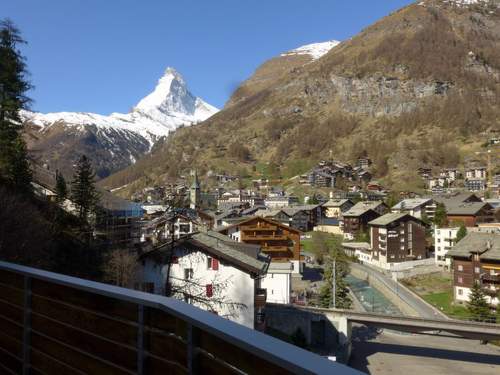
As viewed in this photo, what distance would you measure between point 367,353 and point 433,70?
153 m

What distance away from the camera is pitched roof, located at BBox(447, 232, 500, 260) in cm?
3891

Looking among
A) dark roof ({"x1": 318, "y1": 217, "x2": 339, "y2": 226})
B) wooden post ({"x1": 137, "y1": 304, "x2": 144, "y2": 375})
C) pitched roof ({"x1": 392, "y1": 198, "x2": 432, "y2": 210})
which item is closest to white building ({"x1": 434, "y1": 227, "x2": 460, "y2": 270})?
pitched roof ({"x1": 392, "y1": 198, "x2": 432, "y2": 210})

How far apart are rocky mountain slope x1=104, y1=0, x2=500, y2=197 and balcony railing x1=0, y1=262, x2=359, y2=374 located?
11144 centimetres

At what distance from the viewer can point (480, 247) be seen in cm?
4019

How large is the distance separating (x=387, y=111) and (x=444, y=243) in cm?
11158

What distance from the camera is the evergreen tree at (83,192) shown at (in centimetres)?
2466

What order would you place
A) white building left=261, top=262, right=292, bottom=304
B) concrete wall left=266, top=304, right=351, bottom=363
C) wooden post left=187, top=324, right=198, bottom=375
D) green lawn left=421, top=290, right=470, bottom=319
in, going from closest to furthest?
1. wooden post left=187, top=324, right=198, bottom=375
2. concrete wall left=266, top=304, right=351, bottom=363
3. white building left=261, top=262, right=292, bottom=304
4. green lawn left=421, top=290, right=470, bottom=319

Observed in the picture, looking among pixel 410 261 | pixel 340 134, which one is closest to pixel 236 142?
pixel 340 134

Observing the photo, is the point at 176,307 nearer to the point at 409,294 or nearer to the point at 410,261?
the point at 409,294

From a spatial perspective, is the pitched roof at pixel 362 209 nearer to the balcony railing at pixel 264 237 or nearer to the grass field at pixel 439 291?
the grass field at pixel 439 291

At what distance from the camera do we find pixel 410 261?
53.7 metres

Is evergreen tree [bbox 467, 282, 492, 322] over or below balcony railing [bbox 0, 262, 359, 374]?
below

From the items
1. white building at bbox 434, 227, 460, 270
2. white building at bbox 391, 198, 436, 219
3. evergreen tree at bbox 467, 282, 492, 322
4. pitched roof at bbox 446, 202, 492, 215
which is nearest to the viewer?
evergreen tree at bbox 467, 282, 492, 322

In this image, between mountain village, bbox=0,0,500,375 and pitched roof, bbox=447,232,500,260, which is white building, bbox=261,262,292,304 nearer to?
mountain village, bbox=0,0,500,375
